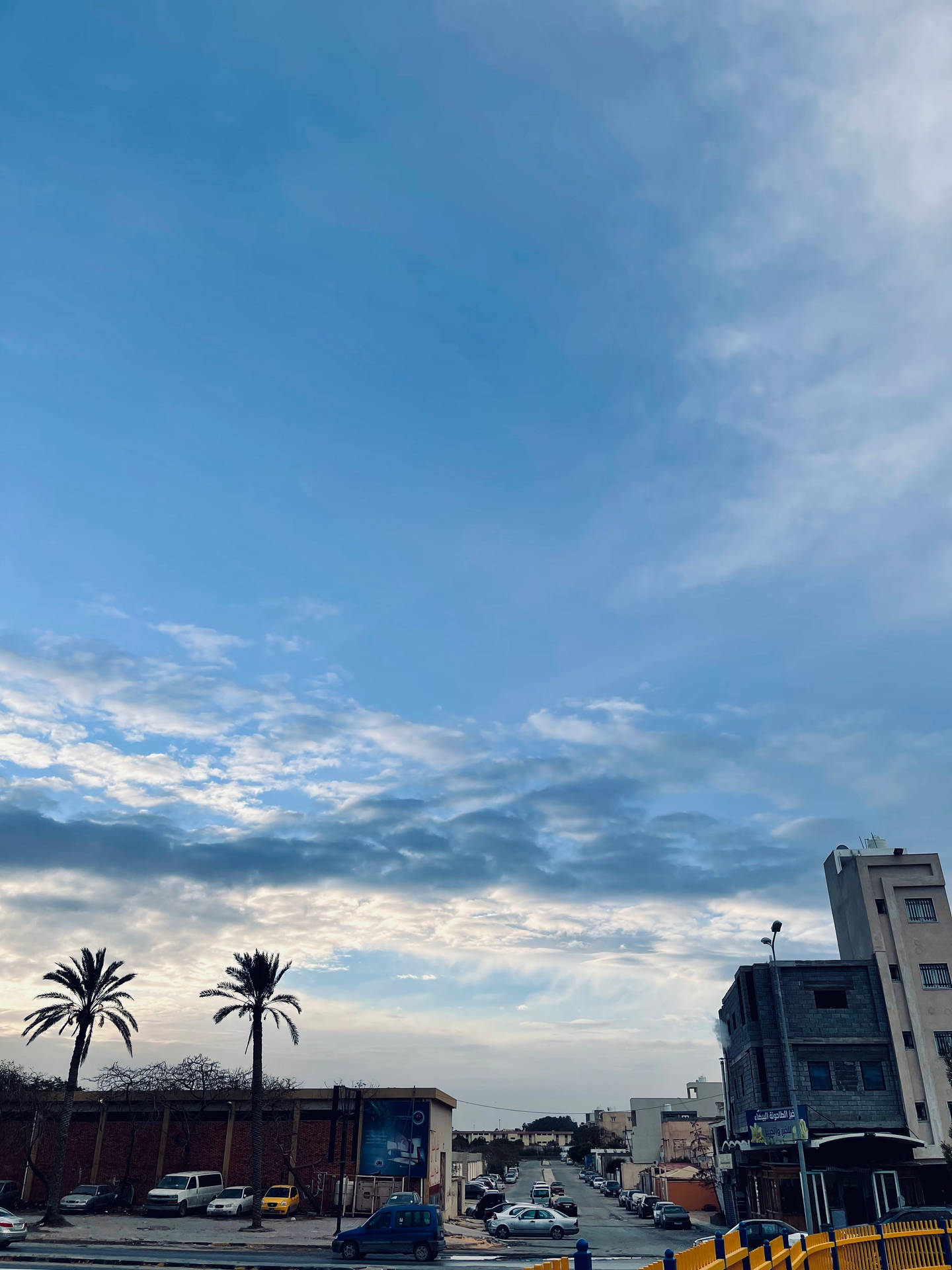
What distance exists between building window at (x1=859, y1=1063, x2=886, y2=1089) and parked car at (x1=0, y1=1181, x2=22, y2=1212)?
49.4 m

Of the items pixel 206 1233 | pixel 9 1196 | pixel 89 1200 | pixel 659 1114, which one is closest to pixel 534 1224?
pixel 206 1233

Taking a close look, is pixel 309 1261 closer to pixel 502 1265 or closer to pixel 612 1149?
pixel 502 1265

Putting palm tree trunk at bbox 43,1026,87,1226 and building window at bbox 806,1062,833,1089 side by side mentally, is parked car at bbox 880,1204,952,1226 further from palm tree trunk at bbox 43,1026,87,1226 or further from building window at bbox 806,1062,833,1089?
palm tree trunk at bbox 43,1026,87,1226

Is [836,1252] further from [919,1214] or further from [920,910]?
[920,910]

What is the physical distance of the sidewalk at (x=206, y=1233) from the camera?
38.2 m

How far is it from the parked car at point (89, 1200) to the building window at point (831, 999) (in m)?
42.6

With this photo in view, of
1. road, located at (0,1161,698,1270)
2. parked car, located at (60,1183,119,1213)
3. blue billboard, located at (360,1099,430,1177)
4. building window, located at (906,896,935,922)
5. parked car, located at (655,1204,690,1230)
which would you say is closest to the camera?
road, located at (0,1161,698,1270)

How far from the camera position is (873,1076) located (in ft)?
163

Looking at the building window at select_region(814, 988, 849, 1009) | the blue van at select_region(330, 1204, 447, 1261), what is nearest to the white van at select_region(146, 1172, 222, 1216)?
the blue van at select_region(330, 1204, 447, 1261)

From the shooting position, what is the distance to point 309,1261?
32.7 metres

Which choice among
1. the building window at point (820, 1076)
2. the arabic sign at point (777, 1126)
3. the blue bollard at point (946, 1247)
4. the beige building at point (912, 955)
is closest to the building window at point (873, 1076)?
the beige building at point (912, 955)

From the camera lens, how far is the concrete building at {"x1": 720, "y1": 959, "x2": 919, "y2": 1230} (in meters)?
45.5

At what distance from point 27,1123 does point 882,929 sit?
55659mm

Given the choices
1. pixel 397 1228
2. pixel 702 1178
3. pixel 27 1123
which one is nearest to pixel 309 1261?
pixel 397 1228
